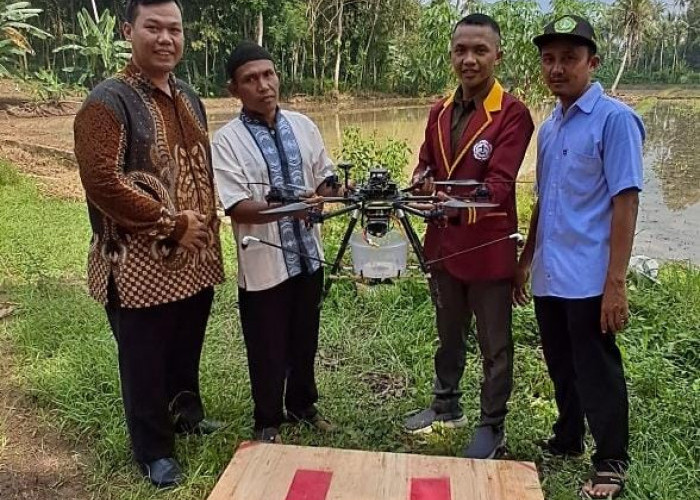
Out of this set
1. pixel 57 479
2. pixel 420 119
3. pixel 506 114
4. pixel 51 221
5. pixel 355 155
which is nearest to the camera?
pixel 506 114

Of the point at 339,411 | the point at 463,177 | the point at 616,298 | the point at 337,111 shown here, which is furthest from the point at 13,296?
the point at 337,111

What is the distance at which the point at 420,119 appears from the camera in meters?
21.6

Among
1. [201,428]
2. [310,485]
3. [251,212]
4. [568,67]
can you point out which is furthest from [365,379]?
[568,67]

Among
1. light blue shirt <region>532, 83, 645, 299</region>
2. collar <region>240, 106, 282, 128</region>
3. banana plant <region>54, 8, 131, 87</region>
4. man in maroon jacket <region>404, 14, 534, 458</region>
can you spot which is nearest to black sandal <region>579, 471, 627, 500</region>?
man in maroon jacket <region>404, 14, 534, 458</region>

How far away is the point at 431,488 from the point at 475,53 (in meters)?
1.58

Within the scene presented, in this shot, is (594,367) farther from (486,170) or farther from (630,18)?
(630,18)

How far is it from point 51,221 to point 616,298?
5798 mm

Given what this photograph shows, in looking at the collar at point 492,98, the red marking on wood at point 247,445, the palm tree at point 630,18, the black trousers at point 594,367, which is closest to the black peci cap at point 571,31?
the collar at point 492,98

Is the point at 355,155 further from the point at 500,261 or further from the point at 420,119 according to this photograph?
the point at 420,119

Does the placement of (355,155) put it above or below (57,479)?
above

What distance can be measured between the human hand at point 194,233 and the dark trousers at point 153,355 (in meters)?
0.25

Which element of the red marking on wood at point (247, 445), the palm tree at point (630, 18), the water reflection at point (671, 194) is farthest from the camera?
the palm tree at point (630, 18)

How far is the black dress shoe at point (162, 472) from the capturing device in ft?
8.41

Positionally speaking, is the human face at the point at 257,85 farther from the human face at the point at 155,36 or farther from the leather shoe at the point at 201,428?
the leather shoe at the point at 201,428
